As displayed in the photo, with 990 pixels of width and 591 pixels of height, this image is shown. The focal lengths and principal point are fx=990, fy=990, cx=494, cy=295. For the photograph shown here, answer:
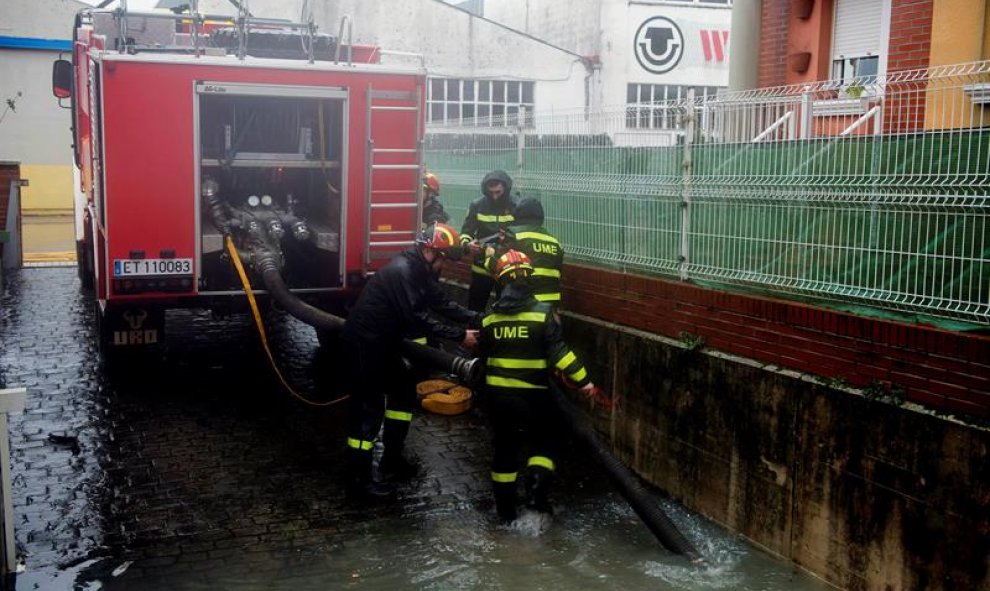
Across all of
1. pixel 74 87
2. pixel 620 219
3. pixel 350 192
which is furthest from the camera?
pixel 74 87

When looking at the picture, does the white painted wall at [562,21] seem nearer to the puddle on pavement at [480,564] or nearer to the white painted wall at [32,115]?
the white painted wall at [32,115]

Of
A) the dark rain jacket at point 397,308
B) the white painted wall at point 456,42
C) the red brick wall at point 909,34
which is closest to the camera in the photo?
the dark rain jacket at point 397,308

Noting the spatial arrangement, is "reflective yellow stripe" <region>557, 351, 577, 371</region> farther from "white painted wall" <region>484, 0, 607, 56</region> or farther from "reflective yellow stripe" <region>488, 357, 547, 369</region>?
"white painted wall" <region>484, 0, 607, 56</region>

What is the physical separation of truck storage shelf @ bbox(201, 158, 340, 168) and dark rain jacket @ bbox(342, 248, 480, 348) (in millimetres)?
2453

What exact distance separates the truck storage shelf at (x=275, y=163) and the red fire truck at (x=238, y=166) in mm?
11

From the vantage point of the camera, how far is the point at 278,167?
9.00 meters

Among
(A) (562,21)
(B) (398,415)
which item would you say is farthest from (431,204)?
(A) (562,21)

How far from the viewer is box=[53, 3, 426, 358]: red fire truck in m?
8.10

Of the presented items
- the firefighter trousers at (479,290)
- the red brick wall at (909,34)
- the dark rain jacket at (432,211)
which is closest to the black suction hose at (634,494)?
the firefighter trousers at (479,290)

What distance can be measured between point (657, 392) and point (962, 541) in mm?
2561

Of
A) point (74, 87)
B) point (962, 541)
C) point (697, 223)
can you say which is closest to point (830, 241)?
point (697, 223)

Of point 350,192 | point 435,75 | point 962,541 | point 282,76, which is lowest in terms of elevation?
point 962,541

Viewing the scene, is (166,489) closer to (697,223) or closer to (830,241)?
(697,223)

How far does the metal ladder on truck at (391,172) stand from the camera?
8750mm
